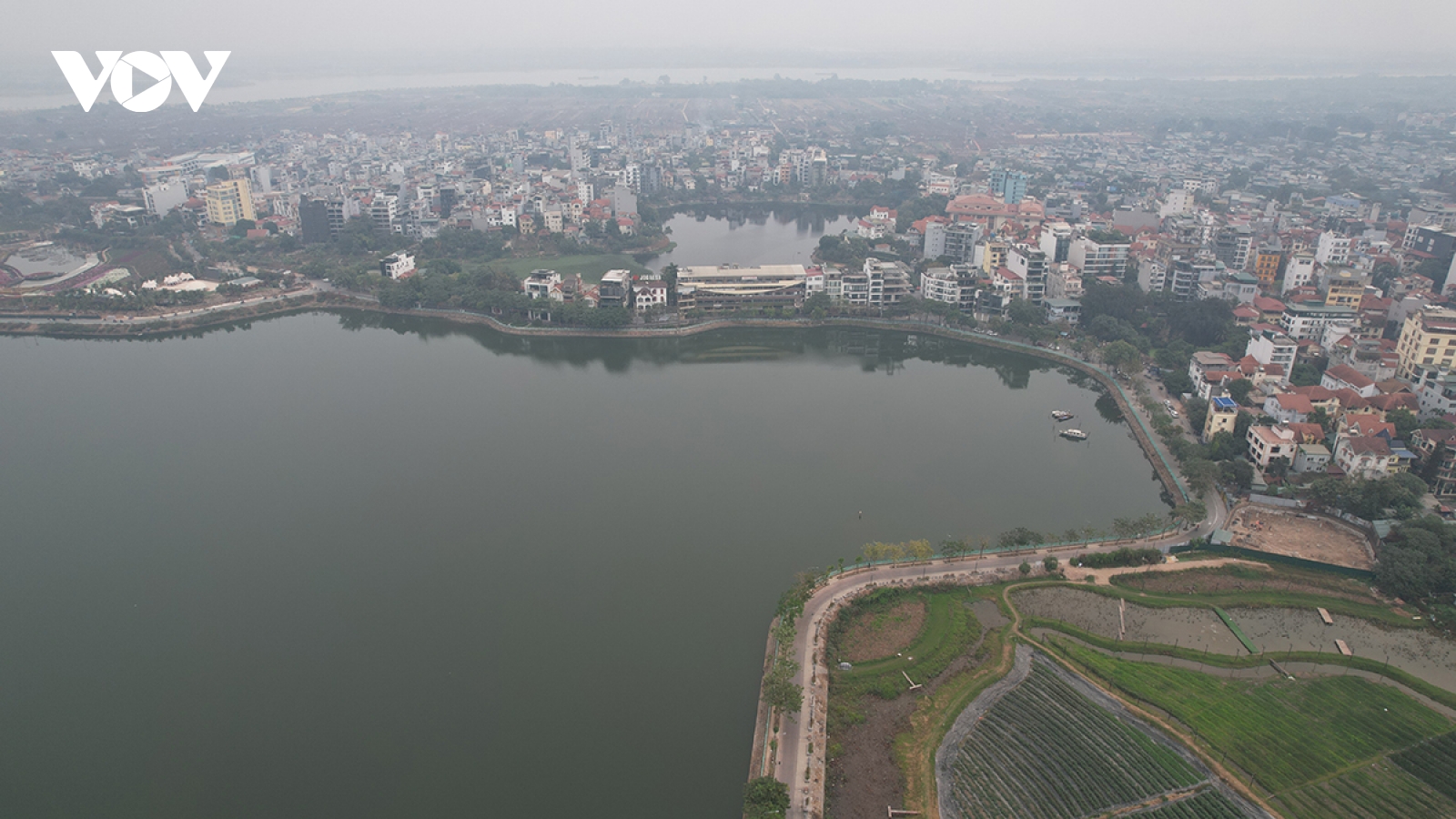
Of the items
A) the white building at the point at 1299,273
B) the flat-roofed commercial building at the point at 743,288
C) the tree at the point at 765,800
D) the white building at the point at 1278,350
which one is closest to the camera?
the tree at the point at 765,800

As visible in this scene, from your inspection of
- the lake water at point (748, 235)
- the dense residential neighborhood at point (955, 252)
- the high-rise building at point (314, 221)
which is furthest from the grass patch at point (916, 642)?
the high-rise building at point (314, 221)

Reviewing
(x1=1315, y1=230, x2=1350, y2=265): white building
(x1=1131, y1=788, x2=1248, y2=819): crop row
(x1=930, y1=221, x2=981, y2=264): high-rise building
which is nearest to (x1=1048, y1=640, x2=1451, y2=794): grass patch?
(x1=1131, y1=788, x2=1248, y2=819): crop row

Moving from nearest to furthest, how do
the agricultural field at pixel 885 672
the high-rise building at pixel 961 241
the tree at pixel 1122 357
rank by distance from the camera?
the agricultural field at pixel 885 672 → the tree at pixel 1122 357 → the high-rise building at pixel 961 241

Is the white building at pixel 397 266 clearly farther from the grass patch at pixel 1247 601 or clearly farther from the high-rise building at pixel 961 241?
the grass patch at pixel 1247 601

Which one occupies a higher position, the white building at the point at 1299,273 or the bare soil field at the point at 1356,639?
the white building at the point at 1299,273

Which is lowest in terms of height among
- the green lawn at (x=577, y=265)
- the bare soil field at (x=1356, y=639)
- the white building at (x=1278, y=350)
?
the bare soil field at (x=1356, y=639)

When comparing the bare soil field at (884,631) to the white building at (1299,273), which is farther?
the white building at (1299,273)

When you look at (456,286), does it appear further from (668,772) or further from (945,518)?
(668,772)
